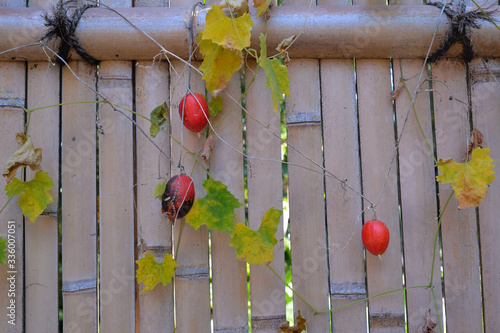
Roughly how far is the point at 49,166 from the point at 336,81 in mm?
767

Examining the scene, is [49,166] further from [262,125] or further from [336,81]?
[336,81]

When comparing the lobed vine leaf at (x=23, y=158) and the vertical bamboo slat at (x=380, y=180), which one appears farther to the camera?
the vertical bamboo slat at (x=380, y=180)

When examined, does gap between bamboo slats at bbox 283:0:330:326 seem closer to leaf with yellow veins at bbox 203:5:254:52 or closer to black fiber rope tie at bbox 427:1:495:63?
leaf with yellow veins at bbox 203:5:254:52

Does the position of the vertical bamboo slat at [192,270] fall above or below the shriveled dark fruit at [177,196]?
below

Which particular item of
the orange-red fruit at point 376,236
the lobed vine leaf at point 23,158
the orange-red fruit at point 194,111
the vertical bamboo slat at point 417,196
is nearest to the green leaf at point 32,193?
the lobed vine leaf at point 23,158

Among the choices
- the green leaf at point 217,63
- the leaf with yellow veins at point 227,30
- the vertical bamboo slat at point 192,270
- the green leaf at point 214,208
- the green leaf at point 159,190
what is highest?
the leaf with yellow veins at point 227,30

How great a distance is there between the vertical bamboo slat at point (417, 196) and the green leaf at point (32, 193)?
889 millimetres

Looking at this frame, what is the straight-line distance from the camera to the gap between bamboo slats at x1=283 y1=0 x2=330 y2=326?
3.83ft

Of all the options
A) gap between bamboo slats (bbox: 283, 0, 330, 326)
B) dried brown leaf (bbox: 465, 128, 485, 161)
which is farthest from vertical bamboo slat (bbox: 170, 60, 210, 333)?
dried brown leaf (bbox: 465, 128, 485, 161)

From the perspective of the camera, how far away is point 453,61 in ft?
3.99

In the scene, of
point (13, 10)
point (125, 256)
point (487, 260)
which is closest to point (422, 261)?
point (487, 260)

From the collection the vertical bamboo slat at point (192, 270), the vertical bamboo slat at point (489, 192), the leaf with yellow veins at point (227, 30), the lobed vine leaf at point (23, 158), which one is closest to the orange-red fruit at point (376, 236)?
the vertical bamboo slat at point (489, 192)

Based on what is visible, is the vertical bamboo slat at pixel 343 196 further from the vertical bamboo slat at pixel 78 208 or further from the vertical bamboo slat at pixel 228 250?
the vertical bamboo slat at pixel 78 208

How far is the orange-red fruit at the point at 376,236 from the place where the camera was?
1.10 meters
